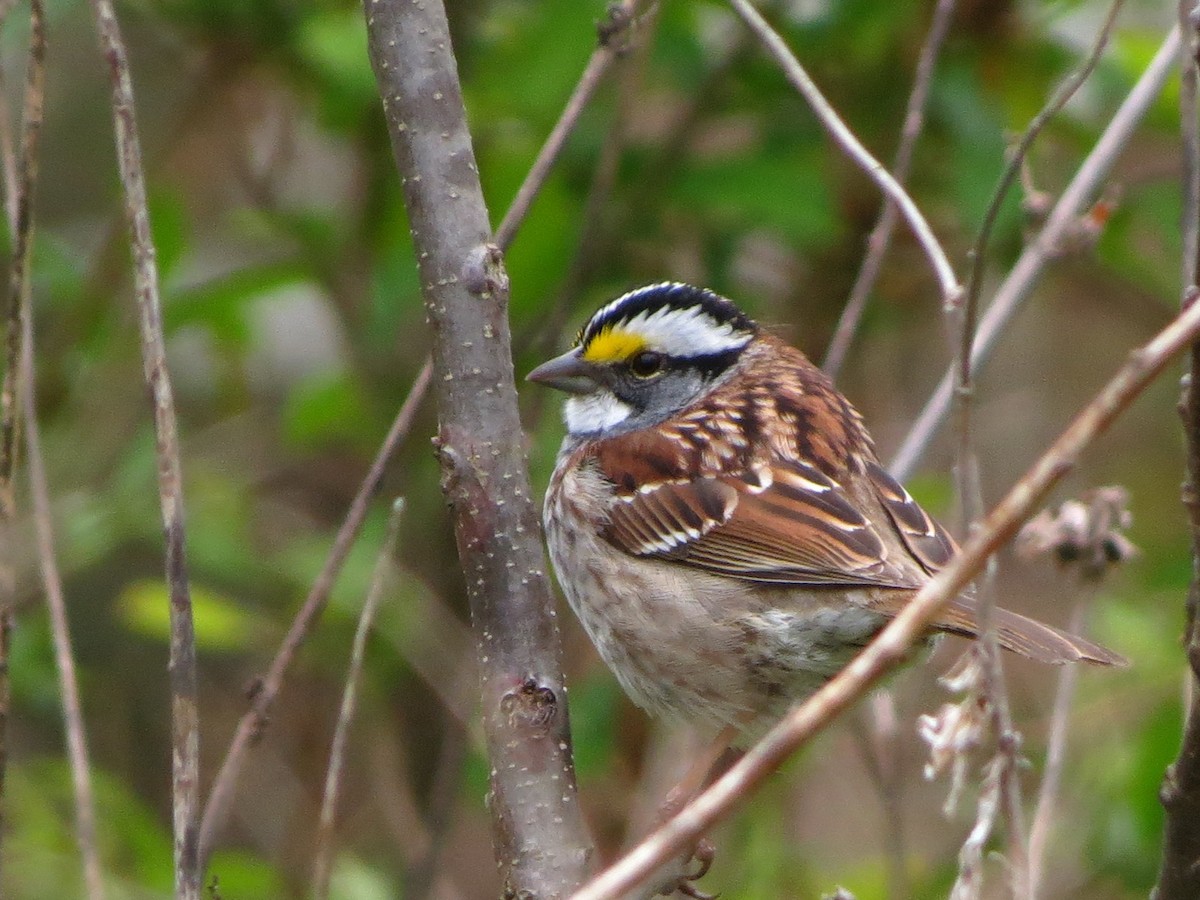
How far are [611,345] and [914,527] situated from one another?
2.82 feet

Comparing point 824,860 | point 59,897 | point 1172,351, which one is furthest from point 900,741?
point 1172,351

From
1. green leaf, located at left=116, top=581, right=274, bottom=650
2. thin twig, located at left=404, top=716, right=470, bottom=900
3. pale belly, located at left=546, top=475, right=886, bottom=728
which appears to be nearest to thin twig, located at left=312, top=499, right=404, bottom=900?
pale belly, located at left=546, top=475, right=886, bottom=728

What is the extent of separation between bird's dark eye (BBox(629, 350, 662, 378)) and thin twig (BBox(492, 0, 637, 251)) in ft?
3.65

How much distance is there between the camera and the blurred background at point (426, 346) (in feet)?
12.7

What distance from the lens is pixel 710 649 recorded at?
308 centimetres

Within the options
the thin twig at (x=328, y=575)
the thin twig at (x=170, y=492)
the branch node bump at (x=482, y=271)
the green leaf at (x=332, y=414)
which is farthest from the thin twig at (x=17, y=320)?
the green leaf at (x=332, y=414)

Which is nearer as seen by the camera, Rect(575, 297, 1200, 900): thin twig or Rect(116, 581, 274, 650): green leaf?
Rect(575, 297, 1200, 900): thin twig

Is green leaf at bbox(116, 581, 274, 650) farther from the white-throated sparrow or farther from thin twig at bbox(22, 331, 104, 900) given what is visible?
thin twig at bbox(22, 331, 104, 900)

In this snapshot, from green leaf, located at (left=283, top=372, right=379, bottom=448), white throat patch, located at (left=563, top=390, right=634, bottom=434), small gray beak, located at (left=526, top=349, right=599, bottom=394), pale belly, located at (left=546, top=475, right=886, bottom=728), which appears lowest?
pale belly, located at (left=546, top=475, right=886, bottom=728)

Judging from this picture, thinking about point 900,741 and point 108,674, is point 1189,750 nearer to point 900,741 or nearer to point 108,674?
point 900,741

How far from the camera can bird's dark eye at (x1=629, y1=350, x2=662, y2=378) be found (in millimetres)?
3711

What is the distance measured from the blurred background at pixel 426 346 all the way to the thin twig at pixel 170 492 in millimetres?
1133

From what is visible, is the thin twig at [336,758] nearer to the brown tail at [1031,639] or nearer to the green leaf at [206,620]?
the brown tail at [1031,639]

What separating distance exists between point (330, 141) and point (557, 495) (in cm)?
200
